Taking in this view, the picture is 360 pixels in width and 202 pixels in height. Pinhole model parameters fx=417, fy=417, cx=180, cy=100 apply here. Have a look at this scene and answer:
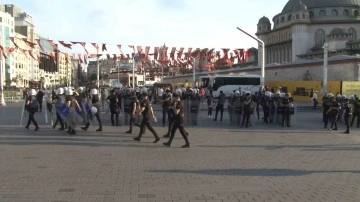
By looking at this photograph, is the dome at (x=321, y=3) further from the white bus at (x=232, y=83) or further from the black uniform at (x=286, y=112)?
the black uniform at (x=286, y=112)

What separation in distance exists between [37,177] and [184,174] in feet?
9.47

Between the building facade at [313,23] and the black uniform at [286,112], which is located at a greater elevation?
the building facade at [313,23]

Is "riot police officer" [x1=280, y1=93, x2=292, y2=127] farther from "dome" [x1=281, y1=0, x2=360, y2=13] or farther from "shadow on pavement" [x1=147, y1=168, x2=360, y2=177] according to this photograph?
"dome" [x1=281, y1=0, x2=360, y2=13]

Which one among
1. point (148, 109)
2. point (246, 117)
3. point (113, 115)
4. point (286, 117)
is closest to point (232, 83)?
point (286, 117)

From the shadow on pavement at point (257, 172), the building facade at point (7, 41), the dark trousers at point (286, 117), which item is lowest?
the shadow on pavement at point (257, 172)

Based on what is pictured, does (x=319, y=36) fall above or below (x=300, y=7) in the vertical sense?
below

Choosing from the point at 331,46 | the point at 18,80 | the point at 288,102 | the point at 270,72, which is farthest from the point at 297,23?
the point at 288,102

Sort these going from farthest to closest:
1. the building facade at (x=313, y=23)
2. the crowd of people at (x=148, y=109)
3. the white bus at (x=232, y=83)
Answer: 1. the building facade at (x=313, y=23)
2. the white bus at (x=232, y=83)
3. the crowd of people at (x=148, y=109)

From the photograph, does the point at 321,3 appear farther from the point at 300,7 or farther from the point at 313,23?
the point at 300,7

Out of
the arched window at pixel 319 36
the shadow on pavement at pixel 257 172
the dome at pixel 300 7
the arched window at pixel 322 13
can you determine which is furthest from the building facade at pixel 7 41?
the shadow on pavement at pixel 257 172

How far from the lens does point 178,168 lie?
911 cm

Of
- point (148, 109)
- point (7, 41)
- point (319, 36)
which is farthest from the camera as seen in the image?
point (319, 36)

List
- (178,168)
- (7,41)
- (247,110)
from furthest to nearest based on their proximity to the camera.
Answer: (7,41), (247,110), (178,168)

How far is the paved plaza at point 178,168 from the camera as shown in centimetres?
694
